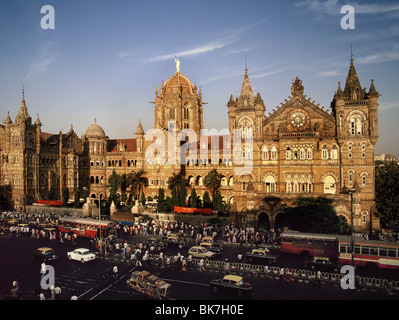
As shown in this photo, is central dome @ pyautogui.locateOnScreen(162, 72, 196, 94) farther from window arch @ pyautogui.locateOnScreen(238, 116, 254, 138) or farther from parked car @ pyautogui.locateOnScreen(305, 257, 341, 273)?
parked car @ pyautogui.locateOnScreen(305, 257, 341, 273)

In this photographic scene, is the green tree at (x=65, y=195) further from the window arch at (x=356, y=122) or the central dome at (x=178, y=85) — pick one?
the window arch at (x=356, y=122)

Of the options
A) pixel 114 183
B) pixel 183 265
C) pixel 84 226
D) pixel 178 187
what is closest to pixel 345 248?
pixel 183 265

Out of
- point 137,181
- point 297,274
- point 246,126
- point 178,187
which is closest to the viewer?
point 297,274

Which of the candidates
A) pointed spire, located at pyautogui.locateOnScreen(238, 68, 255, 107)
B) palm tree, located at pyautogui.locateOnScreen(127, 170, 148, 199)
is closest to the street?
pointed spire, located at pyautogui.locateOnScreen(238, 68, 255, 107)

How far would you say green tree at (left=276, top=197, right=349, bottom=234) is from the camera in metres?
41.0

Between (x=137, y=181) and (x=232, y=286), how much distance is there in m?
47.7

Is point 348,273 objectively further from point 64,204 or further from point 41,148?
point 41,148

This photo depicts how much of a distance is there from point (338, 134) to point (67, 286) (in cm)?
4244

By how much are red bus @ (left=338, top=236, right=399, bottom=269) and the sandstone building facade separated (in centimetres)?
991

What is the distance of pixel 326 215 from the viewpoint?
41750mm

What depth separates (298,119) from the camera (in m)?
52.2

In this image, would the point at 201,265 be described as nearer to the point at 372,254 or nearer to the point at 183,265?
the point at 183,265

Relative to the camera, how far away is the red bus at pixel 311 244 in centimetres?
3328

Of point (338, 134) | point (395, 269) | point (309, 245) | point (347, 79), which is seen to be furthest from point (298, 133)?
point (395, 269)
